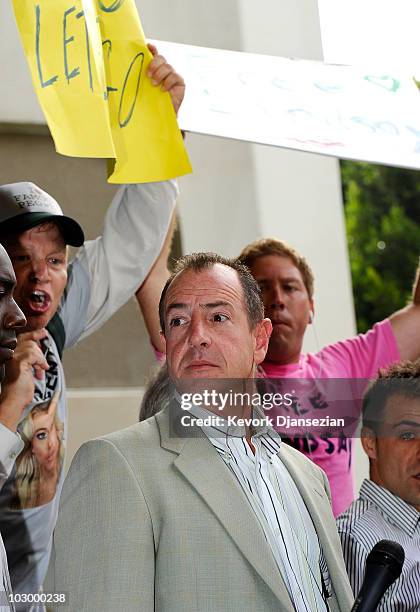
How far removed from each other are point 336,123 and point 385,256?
16.9m

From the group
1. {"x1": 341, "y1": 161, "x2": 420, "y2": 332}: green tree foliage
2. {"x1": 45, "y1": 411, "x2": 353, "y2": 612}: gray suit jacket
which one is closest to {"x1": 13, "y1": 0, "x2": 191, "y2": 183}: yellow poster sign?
{"x1": 45, "y1": 411, "x2": 353, "y2": 612}: gray suit jacket

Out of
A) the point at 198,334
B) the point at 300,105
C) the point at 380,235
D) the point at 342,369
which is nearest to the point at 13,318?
the point at 198,334

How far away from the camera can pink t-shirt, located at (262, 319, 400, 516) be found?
2.80 metres

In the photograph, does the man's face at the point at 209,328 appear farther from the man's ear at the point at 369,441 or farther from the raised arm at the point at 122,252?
the raised arm at the point at 122,252

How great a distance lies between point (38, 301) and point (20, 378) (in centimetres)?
23

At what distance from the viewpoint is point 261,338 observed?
Answer: 219cm

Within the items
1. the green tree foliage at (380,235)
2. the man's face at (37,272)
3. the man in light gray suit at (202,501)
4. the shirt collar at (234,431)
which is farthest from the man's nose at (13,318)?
the green tree foliage at (380,235)

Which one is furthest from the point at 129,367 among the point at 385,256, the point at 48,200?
the point at 385,256

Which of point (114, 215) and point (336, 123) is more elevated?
point (336, 123)

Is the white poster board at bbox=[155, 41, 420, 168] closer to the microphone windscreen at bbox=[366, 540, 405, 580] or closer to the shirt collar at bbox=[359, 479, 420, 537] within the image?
the shirt collar at bbox=[359, 479, 420, 537]

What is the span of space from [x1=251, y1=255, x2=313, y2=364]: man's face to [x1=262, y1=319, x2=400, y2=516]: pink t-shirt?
0.05m

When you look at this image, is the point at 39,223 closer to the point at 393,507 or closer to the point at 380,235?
the point at 393,507

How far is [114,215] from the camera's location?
3021 millimetres

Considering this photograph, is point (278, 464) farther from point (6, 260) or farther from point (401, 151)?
point (401, 151)
